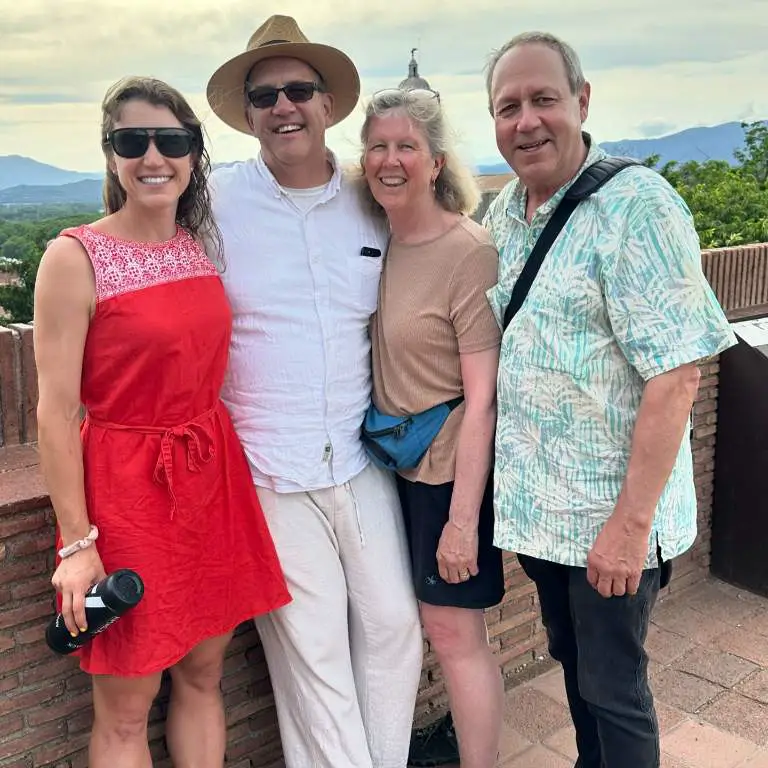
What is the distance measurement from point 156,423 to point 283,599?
647mm

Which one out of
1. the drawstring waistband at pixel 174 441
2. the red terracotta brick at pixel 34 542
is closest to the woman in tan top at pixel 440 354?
the drawstring waistband at pixel 174 441

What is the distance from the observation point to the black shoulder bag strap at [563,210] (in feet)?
7.01

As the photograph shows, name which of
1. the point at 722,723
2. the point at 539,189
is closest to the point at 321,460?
the point at 539,189

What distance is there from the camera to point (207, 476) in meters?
2.20

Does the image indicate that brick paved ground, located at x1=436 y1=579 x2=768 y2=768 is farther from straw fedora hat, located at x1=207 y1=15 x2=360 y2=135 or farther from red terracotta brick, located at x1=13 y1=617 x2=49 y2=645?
straw fedora hat, located at x1=207 y1=15 x2=360 y2=135

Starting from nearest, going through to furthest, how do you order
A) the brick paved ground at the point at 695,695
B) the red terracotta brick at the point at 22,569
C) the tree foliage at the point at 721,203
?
the red terracotta brick at the point at 22,569
the brick paved ground at the point at 695,695
the tree foliage at the point at 721,203

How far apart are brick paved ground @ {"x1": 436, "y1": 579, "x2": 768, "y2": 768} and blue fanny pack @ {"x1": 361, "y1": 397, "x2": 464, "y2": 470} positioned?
54.7 inches

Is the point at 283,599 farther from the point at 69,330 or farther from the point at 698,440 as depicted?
the point at 698,440

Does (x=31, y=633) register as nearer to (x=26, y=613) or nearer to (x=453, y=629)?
(x=26, y=613)

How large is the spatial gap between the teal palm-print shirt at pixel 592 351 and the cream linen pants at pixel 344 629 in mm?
410

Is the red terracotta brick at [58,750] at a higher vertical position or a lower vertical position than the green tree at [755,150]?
lower

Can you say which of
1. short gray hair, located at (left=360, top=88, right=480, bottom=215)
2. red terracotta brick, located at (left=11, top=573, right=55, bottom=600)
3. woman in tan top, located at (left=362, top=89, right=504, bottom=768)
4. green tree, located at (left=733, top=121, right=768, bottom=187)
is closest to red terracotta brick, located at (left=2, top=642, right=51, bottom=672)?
red terracotta brick, located at (left=11, top=573, right=55, bottom=600)

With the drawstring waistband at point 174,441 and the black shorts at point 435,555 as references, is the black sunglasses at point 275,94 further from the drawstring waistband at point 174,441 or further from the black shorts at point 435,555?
the black shorts at point 435,555

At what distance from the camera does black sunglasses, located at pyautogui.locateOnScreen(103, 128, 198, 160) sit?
6.86 feet
